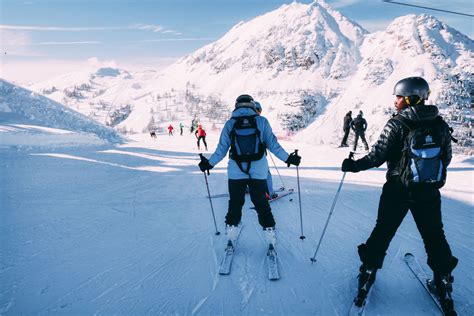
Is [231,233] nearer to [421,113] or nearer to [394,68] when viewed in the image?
[421,113]

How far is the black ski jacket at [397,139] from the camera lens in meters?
→ 2.55

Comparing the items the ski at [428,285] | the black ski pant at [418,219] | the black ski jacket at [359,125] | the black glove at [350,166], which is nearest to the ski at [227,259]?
the black ski pant at [418,219]

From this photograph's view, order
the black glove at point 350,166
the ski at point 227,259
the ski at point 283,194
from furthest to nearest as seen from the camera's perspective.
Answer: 1. the ski at point 283,194
2. the ski at point 227,259
3. the black glove at point 350,166

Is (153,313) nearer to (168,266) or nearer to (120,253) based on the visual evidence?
(168,266)

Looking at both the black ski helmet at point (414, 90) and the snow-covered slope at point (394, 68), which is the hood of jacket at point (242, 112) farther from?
the snow-covered slope at point (394, 68)

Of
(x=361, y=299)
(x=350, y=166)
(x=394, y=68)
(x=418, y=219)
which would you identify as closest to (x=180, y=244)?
(x=361, y=299)

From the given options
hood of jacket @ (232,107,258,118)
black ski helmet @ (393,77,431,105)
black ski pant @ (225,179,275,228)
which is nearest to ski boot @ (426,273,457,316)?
black ski helmet @ (393,77,431,105)

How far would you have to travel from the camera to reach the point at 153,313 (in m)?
2.89

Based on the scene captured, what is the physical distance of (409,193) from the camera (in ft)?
8.75

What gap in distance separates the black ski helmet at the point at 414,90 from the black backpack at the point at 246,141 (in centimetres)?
153

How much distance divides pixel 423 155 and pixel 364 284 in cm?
134

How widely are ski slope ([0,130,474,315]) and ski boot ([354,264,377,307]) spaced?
0.12 meters

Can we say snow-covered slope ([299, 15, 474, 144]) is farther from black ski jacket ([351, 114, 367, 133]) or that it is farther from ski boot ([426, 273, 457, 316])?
ski boot ([426, 273, 457, 316])

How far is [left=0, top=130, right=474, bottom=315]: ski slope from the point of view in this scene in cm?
302
